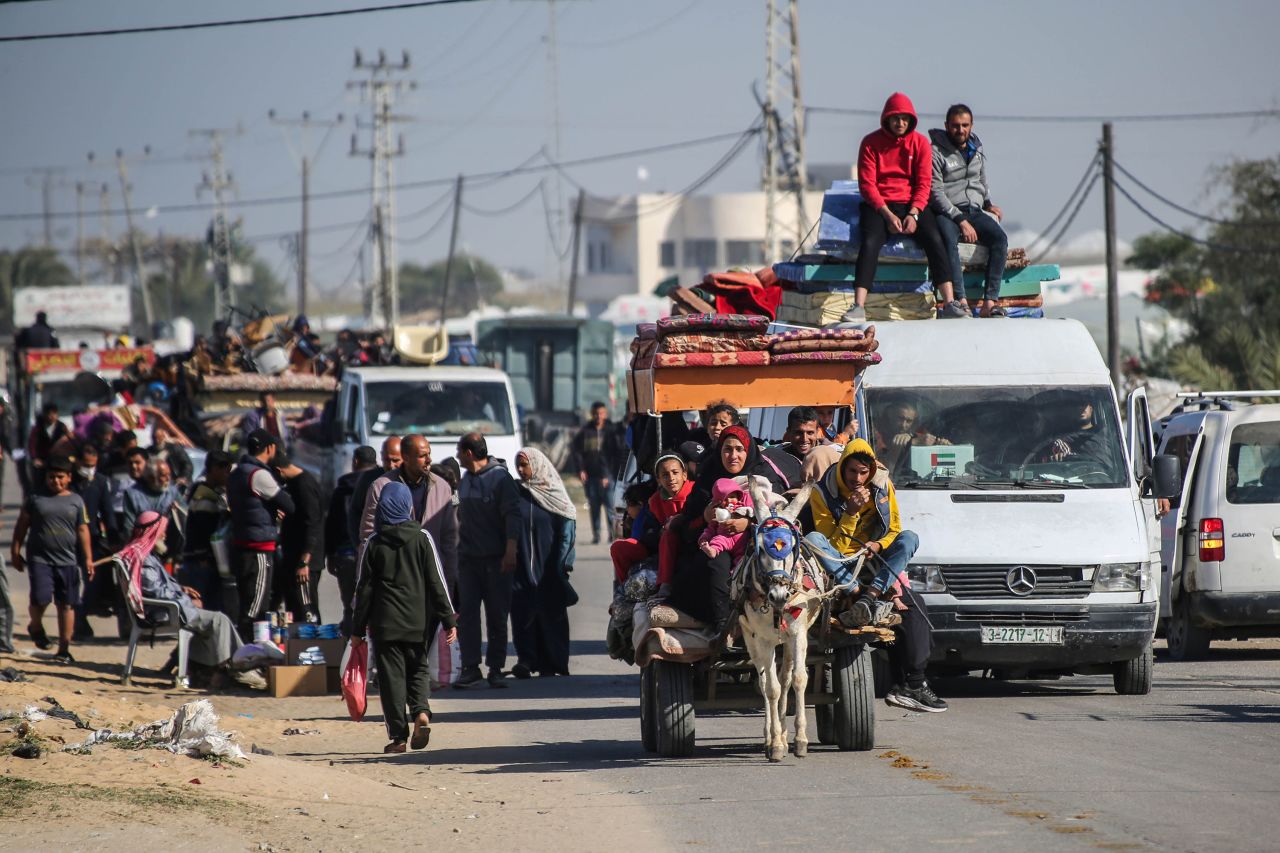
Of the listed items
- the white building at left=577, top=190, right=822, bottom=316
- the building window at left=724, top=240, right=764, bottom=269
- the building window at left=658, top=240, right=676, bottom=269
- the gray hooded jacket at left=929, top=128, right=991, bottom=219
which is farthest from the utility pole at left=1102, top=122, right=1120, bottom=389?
the building window at left=658, top=240, right=676, bottom=269

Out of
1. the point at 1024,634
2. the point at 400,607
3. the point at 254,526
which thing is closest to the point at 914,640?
the point at 1024,634

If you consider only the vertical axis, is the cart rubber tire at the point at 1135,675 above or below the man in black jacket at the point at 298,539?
below

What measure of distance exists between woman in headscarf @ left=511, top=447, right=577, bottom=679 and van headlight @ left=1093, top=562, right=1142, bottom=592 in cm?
427

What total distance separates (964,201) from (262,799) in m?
8.50

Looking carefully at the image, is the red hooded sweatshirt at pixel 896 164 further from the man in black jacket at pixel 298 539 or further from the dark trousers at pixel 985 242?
the man in black jacket at pixel 298 539

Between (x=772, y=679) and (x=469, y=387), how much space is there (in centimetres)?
1508

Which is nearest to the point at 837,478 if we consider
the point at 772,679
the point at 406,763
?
the point at 772,679

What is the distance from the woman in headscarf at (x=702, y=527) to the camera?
372 inches

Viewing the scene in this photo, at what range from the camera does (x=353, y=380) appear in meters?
23.7

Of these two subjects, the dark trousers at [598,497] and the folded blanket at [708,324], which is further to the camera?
the dark trousers at [598,497]

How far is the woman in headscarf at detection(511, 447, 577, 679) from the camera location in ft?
45.0

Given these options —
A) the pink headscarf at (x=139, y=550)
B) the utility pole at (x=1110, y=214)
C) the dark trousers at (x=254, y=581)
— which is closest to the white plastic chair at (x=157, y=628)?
the pink headscarf at (x=139, y=550)

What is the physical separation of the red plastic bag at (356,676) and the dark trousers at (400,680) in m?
0.11

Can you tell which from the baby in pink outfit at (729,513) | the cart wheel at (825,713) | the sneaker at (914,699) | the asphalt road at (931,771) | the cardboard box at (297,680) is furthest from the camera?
the cardboard box at (297,680)
